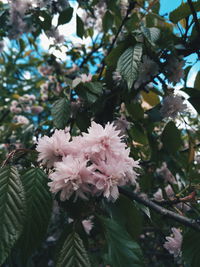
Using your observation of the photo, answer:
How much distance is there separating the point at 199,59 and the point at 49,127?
0.82 metres

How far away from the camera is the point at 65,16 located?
1.55 m

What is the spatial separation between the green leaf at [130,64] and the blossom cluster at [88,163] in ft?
1.23

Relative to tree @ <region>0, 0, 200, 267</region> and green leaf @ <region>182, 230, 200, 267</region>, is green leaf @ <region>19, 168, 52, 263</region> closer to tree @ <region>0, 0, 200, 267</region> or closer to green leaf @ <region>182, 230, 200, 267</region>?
tree @ <region>0, 0, 200, 267</region>

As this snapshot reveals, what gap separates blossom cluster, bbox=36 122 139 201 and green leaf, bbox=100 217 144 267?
0.06m

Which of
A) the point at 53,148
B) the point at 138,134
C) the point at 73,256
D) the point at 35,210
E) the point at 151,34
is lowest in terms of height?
the point at 73,256

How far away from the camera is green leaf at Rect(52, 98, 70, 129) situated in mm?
1063

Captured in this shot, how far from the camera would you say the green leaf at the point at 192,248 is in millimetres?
640

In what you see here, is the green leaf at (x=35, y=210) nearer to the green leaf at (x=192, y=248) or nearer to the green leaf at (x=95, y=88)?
the green leaf at (x=192, y=248)

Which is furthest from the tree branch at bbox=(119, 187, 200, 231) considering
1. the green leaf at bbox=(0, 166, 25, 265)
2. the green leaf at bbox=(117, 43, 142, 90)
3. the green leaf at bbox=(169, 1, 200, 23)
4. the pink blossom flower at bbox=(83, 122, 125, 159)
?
the green leaf at bbox=(169, 1, 200, 23)

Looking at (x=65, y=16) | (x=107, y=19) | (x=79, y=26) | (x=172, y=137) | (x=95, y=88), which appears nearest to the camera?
(x=95, y=88)

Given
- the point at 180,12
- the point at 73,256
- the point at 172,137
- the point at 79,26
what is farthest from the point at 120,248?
the point at 79,26

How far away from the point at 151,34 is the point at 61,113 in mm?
456

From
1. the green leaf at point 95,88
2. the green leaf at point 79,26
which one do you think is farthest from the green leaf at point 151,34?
the green leaf at point 79,26

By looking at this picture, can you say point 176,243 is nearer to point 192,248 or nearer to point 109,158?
point 192,248
